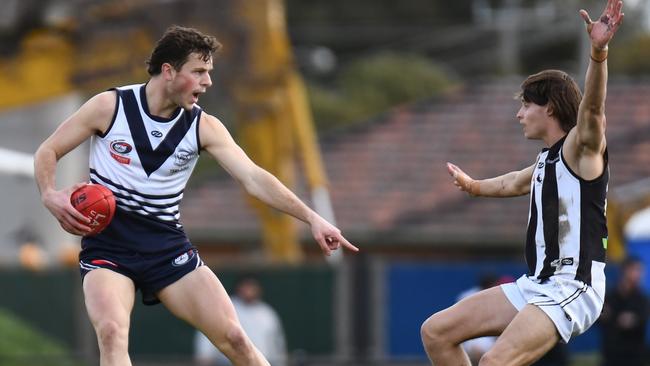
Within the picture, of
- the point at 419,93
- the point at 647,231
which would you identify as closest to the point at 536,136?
the point at 647,231

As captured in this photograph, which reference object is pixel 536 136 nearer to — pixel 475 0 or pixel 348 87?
pixel 348 87

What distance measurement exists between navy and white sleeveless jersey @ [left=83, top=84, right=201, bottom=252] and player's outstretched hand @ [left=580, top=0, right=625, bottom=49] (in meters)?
2.40

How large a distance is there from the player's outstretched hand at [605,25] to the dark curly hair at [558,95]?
638mm

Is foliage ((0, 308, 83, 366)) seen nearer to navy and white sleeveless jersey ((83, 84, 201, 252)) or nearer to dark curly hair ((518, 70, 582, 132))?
navy and white sleeveless jersey ((83, 84, 201, 252))

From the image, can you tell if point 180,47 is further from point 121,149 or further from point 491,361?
point 491,361

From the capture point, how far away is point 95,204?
8.36 m

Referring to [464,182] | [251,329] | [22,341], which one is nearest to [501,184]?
[464,182]

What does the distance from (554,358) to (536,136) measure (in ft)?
22.2

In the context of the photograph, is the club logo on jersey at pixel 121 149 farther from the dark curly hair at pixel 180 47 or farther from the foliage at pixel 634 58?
the foliage at pixel 634 58

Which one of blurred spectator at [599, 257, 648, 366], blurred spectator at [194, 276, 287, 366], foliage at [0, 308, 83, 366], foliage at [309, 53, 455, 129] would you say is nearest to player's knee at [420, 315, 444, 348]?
blurred spectator at [599, 257, 648, 366]


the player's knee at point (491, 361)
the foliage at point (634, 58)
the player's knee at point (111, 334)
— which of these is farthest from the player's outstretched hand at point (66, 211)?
the foliage at point (634, 58)

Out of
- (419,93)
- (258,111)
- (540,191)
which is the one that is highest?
(540,191)

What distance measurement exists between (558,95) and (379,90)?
36.7 m

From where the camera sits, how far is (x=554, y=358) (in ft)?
48.5
